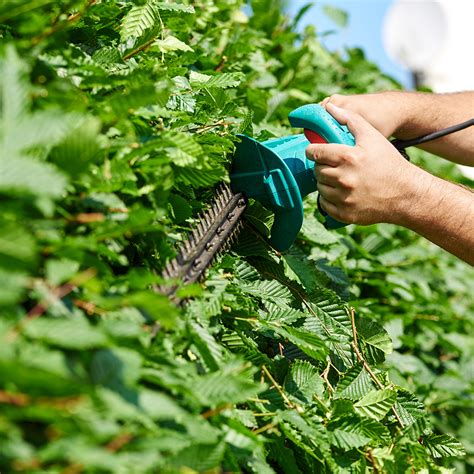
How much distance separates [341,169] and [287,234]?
0.21 metres

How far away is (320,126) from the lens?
1.57 metres

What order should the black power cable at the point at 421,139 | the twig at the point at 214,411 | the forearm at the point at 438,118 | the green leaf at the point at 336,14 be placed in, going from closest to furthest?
1. the twig at the point at 214,411
2. the black power cable at the point at 421,139
3. the forearm at the point at 438,118
4. the green leaf at the point at 336,14

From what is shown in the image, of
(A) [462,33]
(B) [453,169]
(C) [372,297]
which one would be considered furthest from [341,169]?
(A) [462,33]

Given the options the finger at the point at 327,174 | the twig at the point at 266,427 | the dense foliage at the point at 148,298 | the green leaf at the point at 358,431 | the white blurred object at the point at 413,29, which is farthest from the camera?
the white blurred object at the point at 413,29

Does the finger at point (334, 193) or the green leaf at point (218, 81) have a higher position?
the green leaf at point (218, 81)

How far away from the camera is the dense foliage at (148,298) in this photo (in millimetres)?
802

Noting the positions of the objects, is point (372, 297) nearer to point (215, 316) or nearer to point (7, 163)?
point (215, 316)

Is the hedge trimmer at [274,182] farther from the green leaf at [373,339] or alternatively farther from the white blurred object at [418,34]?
the white blurred object at [418,34]

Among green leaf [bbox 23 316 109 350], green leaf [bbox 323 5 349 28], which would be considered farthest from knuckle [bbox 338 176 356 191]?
green leaf [bbox 323 5 349 28]

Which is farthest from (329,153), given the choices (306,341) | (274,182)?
(306,341)

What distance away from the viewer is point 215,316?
129cm

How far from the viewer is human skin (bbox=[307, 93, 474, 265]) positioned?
1514 mm

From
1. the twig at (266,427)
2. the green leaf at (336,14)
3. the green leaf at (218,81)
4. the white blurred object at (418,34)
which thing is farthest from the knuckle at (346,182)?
the white blurred object at (418,34)

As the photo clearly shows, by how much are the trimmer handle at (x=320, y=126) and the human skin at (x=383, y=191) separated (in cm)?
3
